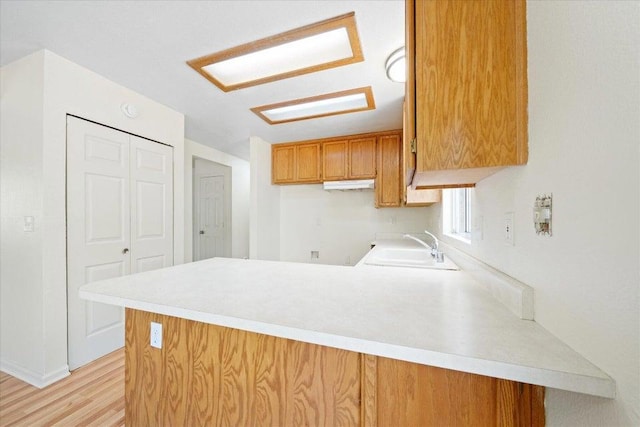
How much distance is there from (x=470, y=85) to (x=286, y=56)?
60.5 inches

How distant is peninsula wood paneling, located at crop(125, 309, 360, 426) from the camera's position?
2.44 feet

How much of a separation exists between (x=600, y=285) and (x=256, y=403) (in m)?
0.98

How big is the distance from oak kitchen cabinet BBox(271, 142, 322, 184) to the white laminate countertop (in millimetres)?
2587

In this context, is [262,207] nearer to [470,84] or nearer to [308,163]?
[308,163]

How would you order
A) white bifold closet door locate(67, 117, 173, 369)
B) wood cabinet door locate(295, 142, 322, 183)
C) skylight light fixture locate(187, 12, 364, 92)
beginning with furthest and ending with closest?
wood cabinet door locate(295, 142, 322, 183) → white bifold closet door locate(67, 117, 173, 369) → skylight light fixture locate(187, 12, 364, 92)

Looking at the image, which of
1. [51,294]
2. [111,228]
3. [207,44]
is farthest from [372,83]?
[51,294]

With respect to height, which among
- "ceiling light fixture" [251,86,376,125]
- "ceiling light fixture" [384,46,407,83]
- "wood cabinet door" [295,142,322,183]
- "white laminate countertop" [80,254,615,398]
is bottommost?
"white laminate countertop" [80,254,615,398]

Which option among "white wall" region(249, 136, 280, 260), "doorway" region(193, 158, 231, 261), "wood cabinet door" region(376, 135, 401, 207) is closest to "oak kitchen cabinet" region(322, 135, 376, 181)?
"wood cabinet door" region(376, 135, 401, 207)

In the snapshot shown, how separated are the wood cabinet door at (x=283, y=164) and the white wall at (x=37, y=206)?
2263 millimetres

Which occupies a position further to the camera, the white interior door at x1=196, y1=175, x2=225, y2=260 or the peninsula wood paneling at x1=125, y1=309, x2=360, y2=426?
the white interior door at x1=196, y1=175, x2=225, y2=260

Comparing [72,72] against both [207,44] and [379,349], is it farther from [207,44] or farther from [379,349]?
[379,349]

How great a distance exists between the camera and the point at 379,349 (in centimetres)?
62

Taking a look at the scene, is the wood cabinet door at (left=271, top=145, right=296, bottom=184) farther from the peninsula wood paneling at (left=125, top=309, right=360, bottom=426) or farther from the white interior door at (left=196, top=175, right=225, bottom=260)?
the peninsula wood paneling at (left=125, top=309, right=360, bottom=426)

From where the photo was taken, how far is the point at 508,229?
884 millimetres
